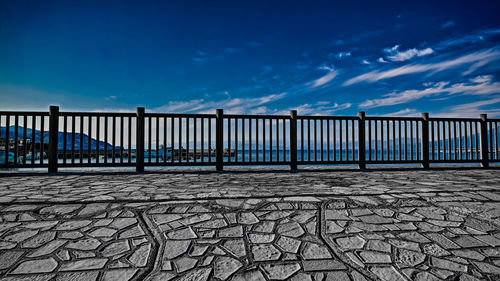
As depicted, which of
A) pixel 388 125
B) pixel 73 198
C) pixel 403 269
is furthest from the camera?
pixel 388 125

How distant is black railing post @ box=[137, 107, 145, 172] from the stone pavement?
2645 millimetres

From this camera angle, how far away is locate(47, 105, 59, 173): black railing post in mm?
5438

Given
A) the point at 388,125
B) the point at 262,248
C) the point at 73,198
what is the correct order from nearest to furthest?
1. the point at 262,248
2. the point at 73,198
3. the point at 388,125

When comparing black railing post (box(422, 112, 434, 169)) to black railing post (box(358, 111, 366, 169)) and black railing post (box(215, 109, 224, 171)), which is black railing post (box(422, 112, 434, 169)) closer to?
black railing post (box(358, 111, 366, 169))

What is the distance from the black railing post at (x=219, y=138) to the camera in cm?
585

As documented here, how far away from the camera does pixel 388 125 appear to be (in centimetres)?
652

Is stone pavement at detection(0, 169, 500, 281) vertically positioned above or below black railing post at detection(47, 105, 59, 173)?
below

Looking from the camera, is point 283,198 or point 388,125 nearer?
point 283,198

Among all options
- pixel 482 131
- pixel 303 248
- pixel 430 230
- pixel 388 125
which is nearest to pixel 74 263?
pixel 303 248

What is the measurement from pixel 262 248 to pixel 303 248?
0.98 ft

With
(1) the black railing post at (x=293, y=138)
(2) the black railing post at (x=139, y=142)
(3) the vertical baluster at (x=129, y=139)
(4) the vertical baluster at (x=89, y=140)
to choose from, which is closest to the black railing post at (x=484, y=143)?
(1) the black railing post at (x=293, y=138)

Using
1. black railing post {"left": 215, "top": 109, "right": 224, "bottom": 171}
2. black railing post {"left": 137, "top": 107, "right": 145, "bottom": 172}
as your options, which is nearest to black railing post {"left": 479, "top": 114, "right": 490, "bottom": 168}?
black railing post {"left": 215, "top": 109, "right": 224, "bottom": 171}

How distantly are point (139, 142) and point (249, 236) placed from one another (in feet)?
15.3

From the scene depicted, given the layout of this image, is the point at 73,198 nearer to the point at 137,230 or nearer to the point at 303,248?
the point at 137,230
